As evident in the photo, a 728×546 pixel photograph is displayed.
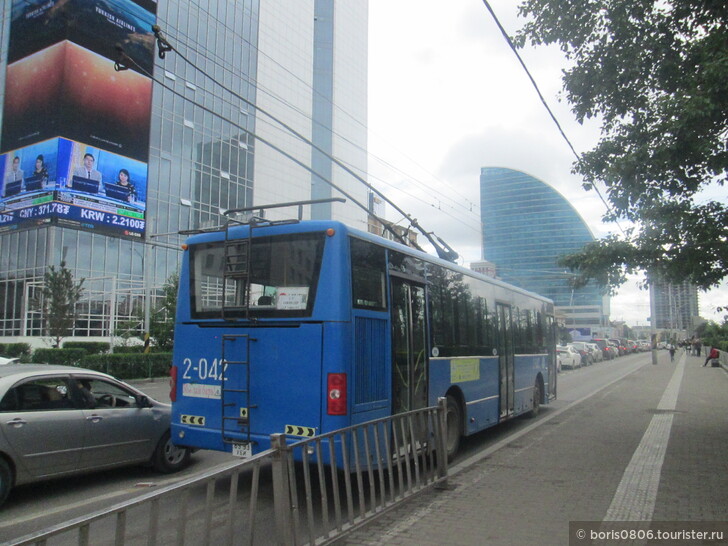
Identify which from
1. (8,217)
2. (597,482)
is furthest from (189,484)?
(8,217)

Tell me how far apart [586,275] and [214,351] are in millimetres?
7943

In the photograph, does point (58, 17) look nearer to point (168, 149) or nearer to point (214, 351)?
point (168, 149)

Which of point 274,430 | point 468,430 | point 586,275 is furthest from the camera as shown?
point 586,275

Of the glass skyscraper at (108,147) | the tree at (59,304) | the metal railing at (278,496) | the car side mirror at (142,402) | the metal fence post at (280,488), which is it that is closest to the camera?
the metal railing at (278,496)

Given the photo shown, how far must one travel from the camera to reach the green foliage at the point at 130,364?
21859 mm

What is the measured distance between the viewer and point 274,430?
6.30m

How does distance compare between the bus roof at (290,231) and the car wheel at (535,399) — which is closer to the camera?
the bus roof at (290,231)

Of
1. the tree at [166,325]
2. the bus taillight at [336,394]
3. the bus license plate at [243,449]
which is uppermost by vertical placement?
the tree at [166,325]

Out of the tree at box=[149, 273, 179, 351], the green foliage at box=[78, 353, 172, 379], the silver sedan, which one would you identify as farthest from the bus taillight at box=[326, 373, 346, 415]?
the tree at box=[149, 273, 179, 351]

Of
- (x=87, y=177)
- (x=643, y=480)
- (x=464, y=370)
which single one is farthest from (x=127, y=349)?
(x=643, y=480)

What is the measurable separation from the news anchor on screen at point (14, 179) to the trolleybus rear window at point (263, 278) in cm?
3743

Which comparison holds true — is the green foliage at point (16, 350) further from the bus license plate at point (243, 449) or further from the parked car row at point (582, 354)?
the parked car row at point (582, 354)

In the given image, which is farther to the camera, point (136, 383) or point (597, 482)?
point (136, 383)

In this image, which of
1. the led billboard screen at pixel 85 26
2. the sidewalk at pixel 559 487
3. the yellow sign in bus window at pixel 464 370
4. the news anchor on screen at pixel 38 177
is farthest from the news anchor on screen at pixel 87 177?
the yellow sign in bus window at pixel 464 370
